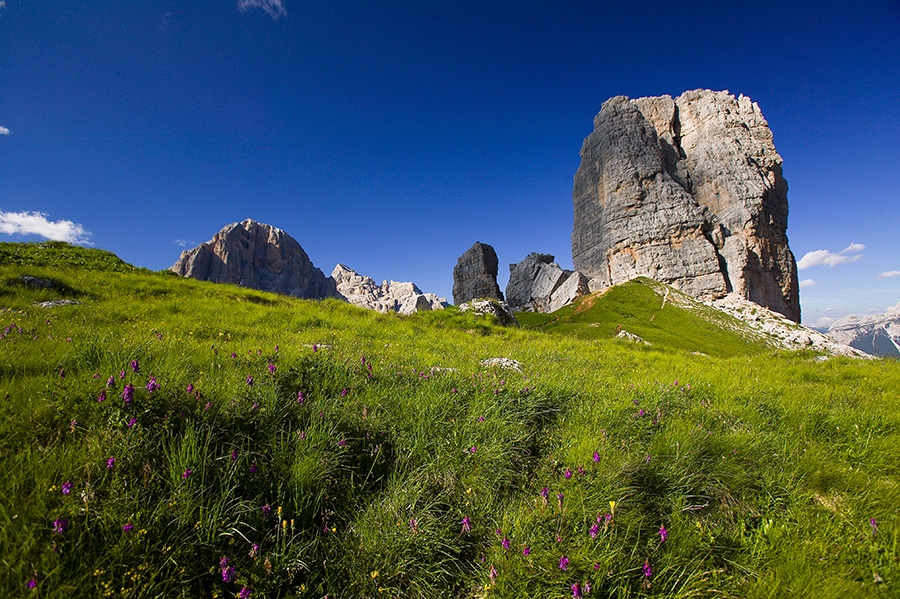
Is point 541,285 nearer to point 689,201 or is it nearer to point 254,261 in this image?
point 689,201

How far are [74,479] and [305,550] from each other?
159 centimetres

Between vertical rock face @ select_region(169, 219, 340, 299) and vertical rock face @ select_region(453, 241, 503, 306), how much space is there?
95015 millimetres

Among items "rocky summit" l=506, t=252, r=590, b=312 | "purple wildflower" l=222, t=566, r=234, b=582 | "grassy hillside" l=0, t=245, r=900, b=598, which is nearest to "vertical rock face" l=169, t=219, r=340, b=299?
"rocky summit" l=506, t=252, r=590, b=312

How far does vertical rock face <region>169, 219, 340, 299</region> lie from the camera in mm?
138125

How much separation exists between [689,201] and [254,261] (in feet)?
552

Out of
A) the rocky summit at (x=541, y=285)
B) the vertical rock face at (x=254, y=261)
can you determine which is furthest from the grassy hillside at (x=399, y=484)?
the vertical rock face at (x=254, y=261)

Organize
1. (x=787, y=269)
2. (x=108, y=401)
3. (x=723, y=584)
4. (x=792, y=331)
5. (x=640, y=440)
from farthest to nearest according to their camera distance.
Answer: (x=787, y=269) → (x=792, y=331) → (x=640, y=440) → (x=108, y=401) → (x=723, y=584)

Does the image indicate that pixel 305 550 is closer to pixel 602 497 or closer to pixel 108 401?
pixel 108 401

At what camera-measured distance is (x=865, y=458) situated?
14.4 feet

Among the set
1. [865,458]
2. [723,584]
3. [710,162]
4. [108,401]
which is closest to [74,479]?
[108,401]

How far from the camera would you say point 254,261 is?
15700 centimetres

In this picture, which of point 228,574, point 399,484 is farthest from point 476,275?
point 228,574

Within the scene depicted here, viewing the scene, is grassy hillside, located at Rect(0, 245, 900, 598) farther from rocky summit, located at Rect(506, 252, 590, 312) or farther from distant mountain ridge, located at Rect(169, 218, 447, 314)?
distant mountain ridge, located at Rect(169, 218, 447, 314)

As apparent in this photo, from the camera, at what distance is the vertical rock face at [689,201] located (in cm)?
5297
